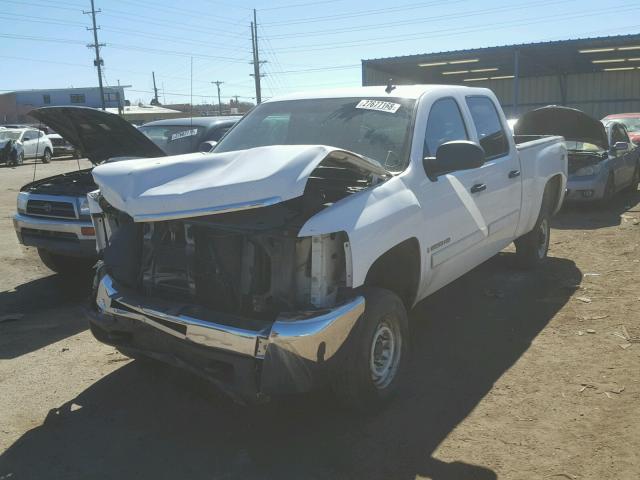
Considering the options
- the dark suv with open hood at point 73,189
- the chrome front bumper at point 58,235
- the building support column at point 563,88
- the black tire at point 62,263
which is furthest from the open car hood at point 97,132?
the building support column at point 563,88

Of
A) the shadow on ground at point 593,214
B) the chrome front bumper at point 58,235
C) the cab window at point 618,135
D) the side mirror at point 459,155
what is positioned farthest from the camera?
the cab window at point 618,135

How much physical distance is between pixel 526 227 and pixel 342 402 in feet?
11.2

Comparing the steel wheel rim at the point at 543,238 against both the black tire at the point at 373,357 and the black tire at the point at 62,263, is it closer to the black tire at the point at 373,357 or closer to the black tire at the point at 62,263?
the black tire at the point at 373,357

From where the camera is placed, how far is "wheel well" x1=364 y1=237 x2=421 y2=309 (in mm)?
3744

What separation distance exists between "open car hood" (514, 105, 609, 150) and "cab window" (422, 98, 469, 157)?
6.12m

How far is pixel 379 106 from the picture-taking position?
4352mm

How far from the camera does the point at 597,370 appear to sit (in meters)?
4.15

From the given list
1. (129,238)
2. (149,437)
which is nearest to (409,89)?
(129,238)

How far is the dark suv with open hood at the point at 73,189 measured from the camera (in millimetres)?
5734

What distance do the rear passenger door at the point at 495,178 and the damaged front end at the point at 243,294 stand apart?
1.57 m

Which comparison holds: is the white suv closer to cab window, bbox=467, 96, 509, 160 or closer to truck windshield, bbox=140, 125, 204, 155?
truck windshield, bbox=140, 125, 204, 155

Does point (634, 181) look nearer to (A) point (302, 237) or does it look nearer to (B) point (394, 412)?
(B) point (394, 412)

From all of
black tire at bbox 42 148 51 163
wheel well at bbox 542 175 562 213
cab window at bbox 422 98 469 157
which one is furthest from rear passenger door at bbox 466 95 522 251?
black tire at bbox 42 148 51 163

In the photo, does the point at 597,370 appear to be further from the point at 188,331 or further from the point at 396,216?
the point at 188,331
